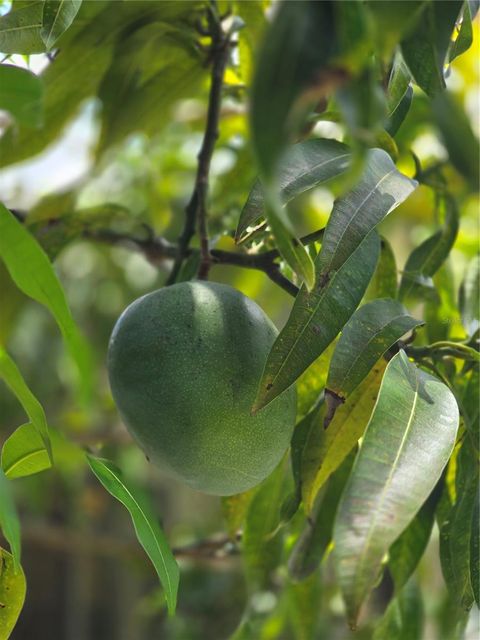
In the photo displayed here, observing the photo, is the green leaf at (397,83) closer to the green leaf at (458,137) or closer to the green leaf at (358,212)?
the green leaf at (358,212)

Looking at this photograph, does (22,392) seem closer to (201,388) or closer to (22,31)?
(201,388)

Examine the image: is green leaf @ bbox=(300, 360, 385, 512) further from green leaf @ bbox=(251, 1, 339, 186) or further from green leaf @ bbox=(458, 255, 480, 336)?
green leaf @ bbox=(251, 1, 339, 186)

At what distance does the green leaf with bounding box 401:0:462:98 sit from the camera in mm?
462

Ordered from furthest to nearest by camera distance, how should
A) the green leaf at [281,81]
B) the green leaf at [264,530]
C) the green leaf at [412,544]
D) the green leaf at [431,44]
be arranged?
1. the green leaf at [264,530]
2. the green leaf at [412,544]
3. the green leaf at [431,44]
4. the green leaf at [281,81]

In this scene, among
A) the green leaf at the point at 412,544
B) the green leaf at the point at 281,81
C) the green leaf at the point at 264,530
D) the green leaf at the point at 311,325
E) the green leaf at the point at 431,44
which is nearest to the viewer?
the green leaf at the point at 281,81

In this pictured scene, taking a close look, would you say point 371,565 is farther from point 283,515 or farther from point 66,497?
point 66,497

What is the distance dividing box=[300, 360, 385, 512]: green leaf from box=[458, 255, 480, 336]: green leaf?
0.18 metres

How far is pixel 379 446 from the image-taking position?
50 centimetres

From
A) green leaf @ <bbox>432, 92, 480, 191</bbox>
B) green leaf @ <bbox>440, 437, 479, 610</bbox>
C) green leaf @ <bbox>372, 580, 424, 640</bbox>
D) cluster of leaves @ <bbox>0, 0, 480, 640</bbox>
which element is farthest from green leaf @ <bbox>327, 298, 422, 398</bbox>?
green leaf @ <bbox>372, 580, 424, 640</bbox>

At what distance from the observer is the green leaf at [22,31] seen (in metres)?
0.64

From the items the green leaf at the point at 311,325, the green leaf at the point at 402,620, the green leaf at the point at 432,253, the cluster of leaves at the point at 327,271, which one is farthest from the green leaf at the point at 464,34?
the green leaf at the point at 402,620

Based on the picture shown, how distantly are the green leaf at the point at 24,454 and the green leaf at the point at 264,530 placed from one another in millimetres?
279

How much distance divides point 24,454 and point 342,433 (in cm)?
23

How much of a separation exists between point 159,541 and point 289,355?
0.51ft
